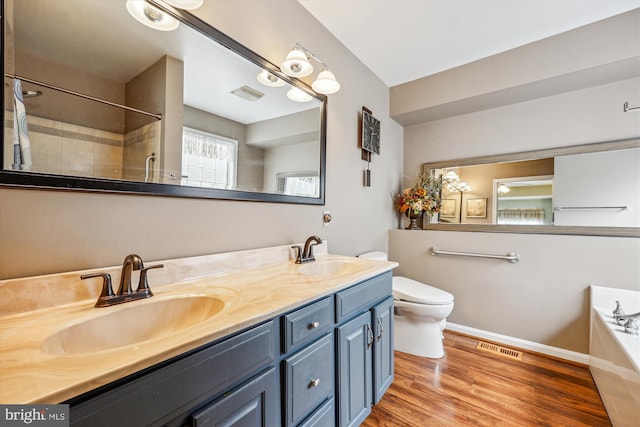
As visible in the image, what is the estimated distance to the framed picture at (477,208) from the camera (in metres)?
2.57

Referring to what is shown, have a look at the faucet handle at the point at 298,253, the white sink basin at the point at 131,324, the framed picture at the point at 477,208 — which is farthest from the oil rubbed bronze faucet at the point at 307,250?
the framed picture at the point at 477,208

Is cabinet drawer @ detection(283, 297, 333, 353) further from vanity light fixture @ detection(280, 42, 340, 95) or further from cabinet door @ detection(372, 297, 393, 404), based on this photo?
vanity light fixture @ detection(280, 42, 340, 95)

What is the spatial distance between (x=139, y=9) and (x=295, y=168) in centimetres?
100

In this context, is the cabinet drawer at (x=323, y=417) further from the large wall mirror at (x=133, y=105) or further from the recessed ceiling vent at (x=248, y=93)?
the recessed ceiling vent at (x=248, y=93)

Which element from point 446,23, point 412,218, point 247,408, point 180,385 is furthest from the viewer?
point 412,218

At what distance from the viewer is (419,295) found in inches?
81.2

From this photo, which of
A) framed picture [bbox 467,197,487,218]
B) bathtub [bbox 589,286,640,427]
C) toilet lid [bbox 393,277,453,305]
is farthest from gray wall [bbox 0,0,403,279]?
bathtub [bbox 589,286,640,427]

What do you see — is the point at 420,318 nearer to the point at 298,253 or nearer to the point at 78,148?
the point at 298,253

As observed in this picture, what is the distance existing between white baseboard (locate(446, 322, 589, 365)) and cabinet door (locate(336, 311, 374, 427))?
1.58m

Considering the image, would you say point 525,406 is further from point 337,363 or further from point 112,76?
point 112,76

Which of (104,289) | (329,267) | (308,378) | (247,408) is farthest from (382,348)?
(104,289)

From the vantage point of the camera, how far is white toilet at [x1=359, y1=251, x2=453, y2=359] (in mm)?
2002

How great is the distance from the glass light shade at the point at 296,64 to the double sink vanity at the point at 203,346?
1028 millimetres

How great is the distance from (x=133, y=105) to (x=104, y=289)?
672 millimetres
